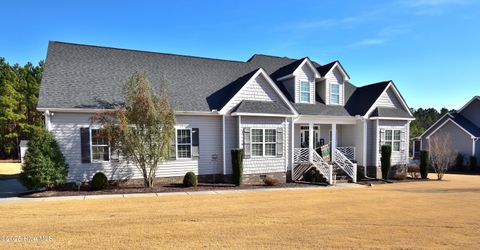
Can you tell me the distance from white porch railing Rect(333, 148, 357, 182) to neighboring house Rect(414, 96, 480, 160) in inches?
569

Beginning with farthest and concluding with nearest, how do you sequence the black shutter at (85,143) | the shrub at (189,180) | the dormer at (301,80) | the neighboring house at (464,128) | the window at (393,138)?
the neighboring house at (464,128), the window at (393,138), the dormer at (301,80), the shrub at (189,180), the black shutter at (85,143)

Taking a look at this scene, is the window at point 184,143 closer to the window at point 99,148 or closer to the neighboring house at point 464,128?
the window at point 99,148

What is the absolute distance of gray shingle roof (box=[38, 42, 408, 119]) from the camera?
13625 millimetres

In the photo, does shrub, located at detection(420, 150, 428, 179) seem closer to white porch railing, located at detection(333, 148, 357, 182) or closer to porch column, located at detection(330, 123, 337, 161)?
white porch railing, located at detection(333, 148, 357, 182)

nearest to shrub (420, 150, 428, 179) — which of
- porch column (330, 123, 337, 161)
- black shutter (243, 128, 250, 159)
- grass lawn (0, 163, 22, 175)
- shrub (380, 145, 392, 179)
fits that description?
shrub (380, 145, 392, 179)

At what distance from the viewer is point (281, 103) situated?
1667cm

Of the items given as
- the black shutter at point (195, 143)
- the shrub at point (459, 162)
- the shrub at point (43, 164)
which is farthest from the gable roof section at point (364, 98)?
the shrub at point (43, 164)

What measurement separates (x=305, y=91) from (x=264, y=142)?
5.60 m

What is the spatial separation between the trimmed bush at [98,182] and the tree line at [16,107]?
27560mm

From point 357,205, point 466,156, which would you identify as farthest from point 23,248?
point 466,156

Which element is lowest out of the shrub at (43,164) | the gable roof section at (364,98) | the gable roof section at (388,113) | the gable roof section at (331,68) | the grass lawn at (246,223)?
the grass lawn at (246,223)

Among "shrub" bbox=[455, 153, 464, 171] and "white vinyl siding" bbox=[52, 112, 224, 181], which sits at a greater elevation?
"white vinyl siding" bbox=[52, 112, 224, 181]

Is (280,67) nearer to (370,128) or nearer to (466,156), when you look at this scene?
(370,128)

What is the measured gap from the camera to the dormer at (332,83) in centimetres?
1955
